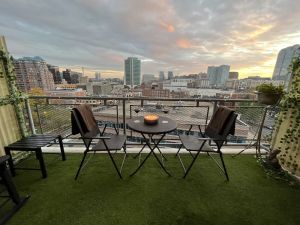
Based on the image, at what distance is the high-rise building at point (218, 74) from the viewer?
12.6 ft

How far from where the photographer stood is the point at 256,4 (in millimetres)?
2605

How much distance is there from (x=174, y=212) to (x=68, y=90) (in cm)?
301

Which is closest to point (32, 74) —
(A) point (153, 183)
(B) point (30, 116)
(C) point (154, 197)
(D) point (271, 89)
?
(B) point (30, 116)

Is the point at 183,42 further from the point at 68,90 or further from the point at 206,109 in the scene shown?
the point at 68,90

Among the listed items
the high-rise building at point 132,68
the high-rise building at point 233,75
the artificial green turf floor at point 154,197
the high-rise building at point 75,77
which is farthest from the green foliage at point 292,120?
the high-rise building at point 75,77

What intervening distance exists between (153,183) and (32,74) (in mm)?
3388

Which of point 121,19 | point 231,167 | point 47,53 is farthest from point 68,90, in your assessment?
point 231,167

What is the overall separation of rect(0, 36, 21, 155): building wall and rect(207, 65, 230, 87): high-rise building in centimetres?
446

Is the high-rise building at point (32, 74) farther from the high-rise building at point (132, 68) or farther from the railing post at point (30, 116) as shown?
the high-rise building at point (132, 68)

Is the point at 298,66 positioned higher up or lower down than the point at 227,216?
higher up

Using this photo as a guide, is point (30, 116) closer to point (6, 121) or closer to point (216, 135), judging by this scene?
point (6, 121)

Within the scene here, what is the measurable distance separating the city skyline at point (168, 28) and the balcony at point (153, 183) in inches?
53.5

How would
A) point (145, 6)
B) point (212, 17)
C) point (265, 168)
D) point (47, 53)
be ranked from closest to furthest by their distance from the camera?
point (265, 168)
point (145, 6)
point (212, 17)
point (47, 53)

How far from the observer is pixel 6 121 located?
227cm
